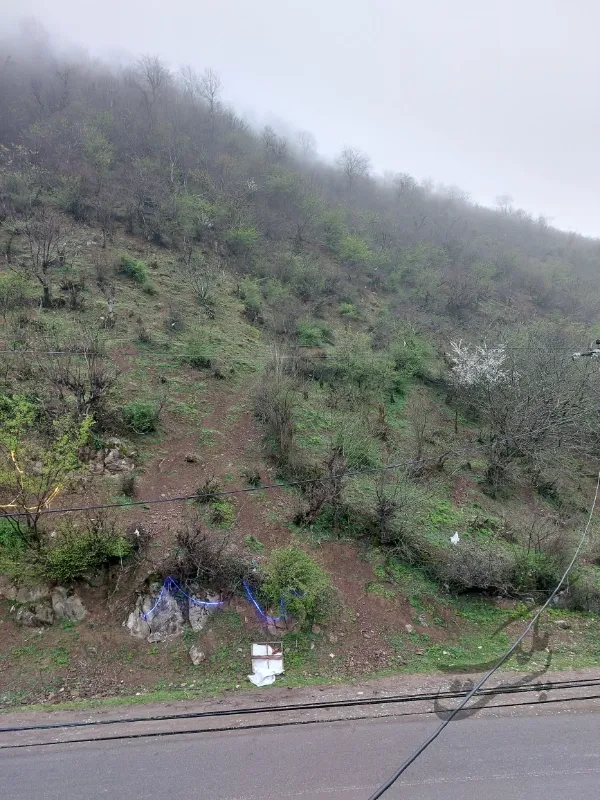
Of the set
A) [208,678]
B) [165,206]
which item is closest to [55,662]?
[208,678]

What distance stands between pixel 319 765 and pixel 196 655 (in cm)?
354

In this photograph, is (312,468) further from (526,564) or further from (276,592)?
(526,564)

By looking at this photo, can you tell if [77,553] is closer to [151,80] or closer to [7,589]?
[7,589]

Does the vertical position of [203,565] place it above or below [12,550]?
below

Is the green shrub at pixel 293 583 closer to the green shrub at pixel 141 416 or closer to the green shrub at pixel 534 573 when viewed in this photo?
the green shrub at pixel 534 573

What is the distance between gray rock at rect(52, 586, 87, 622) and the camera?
9023mm

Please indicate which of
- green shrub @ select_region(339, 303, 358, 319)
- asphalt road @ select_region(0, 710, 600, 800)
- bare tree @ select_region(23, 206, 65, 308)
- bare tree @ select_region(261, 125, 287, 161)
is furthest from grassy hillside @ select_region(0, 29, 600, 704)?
bare tree @ select_region(261, 125, 287, 161)

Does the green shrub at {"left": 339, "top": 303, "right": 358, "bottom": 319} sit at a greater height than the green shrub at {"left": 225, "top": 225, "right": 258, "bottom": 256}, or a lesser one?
lesser

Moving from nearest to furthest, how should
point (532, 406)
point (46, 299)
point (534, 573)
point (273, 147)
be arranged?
point (534, 573)
point (532, 406)
point (46, 299)
point (273, 147)

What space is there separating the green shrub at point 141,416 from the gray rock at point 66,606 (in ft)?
20.2

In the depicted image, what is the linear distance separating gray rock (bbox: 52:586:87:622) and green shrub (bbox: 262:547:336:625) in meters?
4.03

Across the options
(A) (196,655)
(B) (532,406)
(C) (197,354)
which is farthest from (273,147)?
(A) (196,655)

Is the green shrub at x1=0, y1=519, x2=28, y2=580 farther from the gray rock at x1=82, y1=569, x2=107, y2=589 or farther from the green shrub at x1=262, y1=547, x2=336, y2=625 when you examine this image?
the green shrub at x1=262, y1=547, x2=336, y2=625

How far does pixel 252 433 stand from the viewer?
16641 millimetres
